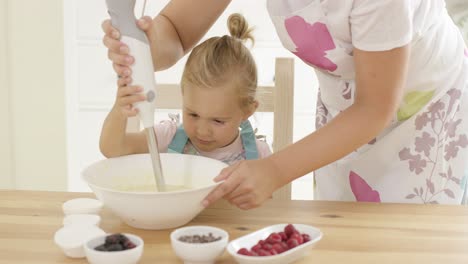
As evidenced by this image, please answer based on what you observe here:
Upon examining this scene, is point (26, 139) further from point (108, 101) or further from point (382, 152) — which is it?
point (382, 152)

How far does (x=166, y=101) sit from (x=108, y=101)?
1322 mm

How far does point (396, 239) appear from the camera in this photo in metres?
0.99

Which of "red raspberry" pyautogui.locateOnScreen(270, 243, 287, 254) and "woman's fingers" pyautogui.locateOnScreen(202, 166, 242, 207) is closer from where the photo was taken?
"red raspberry" pyautogui.locateOnScreen(270, 243, 287, 254)

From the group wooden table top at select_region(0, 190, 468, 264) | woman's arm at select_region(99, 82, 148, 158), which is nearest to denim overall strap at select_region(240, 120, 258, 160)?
woman's arm at select_region(99, 82, 148, 158)

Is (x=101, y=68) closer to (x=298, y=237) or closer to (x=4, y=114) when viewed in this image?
(x=4, y=114)

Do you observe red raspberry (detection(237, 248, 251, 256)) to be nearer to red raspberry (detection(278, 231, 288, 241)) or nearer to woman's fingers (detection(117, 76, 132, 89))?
red raspberry (detection(278, 231, 288, 241))

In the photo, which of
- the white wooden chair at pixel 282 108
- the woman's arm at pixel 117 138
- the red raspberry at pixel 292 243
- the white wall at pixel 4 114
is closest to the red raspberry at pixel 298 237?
the red raspberry at pixel 292 243

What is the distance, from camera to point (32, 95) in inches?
107

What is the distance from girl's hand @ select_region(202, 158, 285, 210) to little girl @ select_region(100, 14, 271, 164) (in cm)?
34

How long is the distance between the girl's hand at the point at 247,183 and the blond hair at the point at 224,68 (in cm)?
37

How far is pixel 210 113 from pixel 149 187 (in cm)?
28

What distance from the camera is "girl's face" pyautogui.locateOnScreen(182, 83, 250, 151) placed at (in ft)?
4.52

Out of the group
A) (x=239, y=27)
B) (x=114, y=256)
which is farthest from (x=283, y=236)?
A: (x=239, y=27)

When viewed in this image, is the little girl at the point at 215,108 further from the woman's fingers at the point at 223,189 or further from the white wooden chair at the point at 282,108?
the woman's fingers at the point at 223,189
